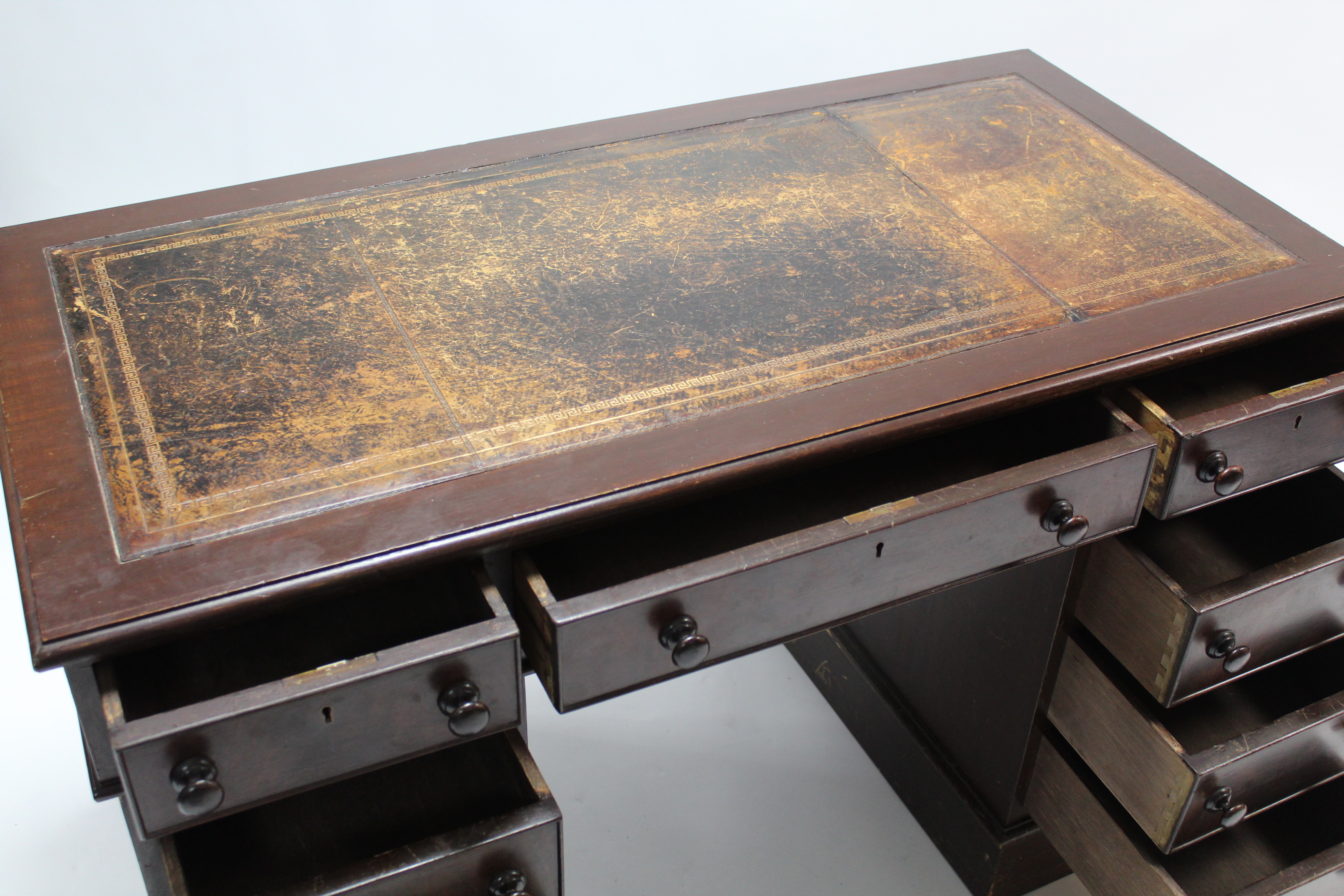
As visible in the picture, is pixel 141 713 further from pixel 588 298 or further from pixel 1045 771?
pixel 1045 771

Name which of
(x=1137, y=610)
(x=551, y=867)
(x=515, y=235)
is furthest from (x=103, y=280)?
(x=1137, y=610)

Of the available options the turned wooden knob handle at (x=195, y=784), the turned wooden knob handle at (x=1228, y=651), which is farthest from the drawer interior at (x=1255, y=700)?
the turned wooden knob handle at (x=195, y=784)

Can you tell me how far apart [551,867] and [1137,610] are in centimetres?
78

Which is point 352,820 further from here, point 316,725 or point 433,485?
point 433,485

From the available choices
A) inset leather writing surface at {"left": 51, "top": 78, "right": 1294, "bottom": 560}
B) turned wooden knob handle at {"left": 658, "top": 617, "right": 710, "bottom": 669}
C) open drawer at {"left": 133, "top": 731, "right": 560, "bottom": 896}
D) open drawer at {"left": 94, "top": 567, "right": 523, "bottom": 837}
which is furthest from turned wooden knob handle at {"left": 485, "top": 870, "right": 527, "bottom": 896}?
inset leather writing surface at {"left": 51, "top": 78, "right": 1294, "bottom": 560}

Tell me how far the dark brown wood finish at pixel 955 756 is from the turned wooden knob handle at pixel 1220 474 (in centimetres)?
27

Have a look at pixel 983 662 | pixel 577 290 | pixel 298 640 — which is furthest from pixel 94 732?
pixel 983 662

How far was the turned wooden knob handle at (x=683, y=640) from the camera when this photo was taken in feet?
3.92

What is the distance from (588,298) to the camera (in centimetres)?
150

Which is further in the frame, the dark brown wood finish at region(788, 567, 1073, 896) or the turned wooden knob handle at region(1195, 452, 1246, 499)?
the dark brown wood finish at region(788, 567, 1073, 896)

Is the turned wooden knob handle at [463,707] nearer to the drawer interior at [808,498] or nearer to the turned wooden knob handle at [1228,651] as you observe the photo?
the drawer interior at [808,498]

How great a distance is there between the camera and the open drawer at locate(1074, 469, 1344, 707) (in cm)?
151

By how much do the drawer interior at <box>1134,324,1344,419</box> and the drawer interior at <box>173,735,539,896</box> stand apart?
0.92m

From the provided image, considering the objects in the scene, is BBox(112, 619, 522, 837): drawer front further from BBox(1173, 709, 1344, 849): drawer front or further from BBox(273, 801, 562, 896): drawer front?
BBox(1173, 709, 1344, 849): drawer front
